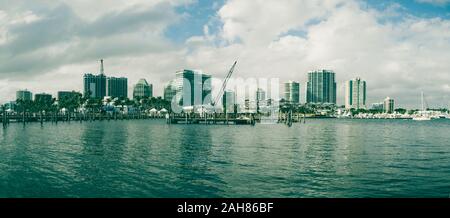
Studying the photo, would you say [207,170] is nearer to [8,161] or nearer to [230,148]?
[230,148]

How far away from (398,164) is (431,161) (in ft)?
20.5

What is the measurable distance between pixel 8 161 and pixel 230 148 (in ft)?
101

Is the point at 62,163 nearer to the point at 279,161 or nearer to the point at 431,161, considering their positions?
the point at 279,161

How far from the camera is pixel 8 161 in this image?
4334 cm

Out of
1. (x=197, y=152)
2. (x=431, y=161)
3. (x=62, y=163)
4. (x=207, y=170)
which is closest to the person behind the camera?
(x=207, y=170)

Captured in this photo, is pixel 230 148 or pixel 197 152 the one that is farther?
pixel 230 148

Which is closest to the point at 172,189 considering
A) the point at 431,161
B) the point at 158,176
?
the point at 158,176

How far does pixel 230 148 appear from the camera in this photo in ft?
187
